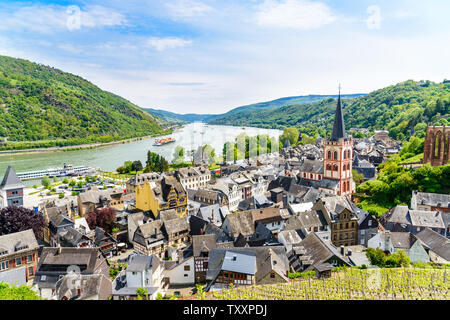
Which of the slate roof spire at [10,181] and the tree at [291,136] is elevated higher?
the tree at [291,136]

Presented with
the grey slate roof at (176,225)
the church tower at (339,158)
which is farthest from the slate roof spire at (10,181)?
the church tower at (339,158)

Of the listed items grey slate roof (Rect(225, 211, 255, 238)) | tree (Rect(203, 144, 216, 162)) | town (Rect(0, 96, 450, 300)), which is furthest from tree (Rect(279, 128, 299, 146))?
grey slate roof (Rect(225, 211, 255, 238))

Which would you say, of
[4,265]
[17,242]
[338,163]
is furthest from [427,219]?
[4,265]

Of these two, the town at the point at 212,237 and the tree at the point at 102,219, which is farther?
the tree at the point at 102,219

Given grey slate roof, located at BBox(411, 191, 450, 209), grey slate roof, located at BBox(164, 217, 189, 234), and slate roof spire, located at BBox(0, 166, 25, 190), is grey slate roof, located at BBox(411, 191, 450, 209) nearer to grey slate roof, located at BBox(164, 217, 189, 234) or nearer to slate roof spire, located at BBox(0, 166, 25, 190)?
grey slate roof, located at BBox(164, 217, 189, 234)

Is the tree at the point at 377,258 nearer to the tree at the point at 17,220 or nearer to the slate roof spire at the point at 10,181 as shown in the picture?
Answer: the tree at the point at 17,220

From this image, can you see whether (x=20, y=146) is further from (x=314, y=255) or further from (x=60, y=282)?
(x=314, y=255)

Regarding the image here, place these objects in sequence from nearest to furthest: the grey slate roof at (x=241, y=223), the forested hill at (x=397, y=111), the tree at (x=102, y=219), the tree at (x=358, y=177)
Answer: the grey slate roof at (x=241, y=223) → the tree at (x=102, y=219) → the tree at (x=358, y=177) → the forested hill at (x=397, y=111)
